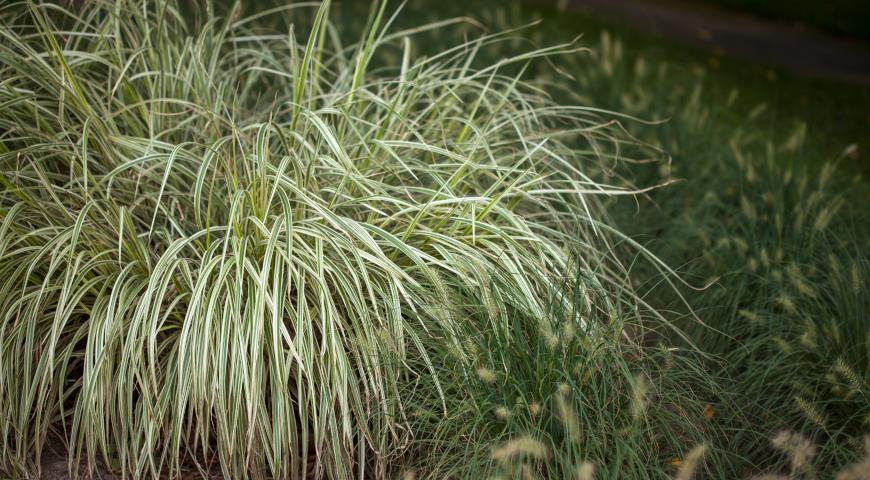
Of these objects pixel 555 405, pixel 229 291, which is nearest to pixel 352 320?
pixel 229 291

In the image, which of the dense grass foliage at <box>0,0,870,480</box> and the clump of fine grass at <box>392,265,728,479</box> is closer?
the clump of fine grass at <box>392,265,728,479</box>

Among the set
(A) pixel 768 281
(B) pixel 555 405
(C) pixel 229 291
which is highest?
(C) pixel 229 291

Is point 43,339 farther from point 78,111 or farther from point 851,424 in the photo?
point 851,424

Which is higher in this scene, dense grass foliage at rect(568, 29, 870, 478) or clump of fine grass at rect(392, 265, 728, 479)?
clump of fine grass at rect(392, 265, 728, 479)

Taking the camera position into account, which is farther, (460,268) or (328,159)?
(328,159)

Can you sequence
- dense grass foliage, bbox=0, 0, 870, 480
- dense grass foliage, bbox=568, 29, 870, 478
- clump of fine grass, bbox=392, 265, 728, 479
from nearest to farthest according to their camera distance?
clump of fine grass, bbox=392, 265, 728, 479 → dense grass foliage, bbox=0, 0, 870, 480 → dense grass foliage, bbox=568, 29, 870, 478

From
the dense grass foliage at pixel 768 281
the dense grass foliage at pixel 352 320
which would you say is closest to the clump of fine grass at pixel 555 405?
the dense grass foliage at pixel 352 320

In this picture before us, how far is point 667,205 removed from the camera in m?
4.56

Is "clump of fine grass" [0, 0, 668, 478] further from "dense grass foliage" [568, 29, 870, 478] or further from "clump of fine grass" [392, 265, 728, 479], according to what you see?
"dense grass foliage" [568, 29, 870, 478]

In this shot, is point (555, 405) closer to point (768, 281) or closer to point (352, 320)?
point (352, 320)

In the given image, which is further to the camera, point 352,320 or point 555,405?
point 352,320

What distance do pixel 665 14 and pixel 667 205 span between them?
6.51 m

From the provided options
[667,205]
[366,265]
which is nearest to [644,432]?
[366,265]

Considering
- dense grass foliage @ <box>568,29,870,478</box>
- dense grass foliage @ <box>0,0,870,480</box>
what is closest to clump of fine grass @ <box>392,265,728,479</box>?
dense grass foliage @ <box>0,0,870,480</box>
